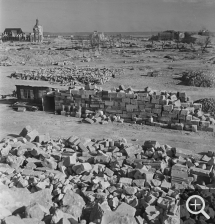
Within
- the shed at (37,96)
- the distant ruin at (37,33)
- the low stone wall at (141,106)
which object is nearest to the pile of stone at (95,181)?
the low stone wall at (141,106)

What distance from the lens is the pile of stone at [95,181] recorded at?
243 inches

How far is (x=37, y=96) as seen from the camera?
1628cm

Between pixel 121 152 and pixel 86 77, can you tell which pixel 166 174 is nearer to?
pixel 121 152

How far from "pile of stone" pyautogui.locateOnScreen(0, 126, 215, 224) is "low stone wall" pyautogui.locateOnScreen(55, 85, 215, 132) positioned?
3.32 m

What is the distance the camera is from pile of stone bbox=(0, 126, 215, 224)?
6.18 metres

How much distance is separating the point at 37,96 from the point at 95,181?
32.4 ft

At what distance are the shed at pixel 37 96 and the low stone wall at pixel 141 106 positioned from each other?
652 millimetres

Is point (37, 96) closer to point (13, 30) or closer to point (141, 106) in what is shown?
point (141, 106)

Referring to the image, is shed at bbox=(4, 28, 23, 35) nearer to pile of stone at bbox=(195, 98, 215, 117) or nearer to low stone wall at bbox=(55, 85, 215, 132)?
low stone wall at bbox=(55, 85, 215, 132)

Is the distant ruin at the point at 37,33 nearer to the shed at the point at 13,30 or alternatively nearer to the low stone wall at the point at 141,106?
the shed at the point at 13,30

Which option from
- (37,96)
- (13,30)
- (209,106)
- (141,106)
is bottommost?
(209,106)

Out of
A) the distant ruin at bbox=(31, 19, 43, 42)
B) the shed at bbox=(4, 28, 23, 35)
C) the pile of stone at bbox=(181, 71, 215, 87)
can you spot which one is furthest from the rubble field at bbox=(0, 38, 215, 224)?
the shed at bbox=(4, 28, 23, 35)

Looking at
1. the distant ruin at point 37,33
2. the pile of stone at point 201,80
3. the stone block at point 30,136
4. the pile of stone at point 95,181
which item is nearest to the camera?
the pile of stone at point 95,181

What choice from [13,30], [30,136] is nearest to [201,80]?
[30,136]
